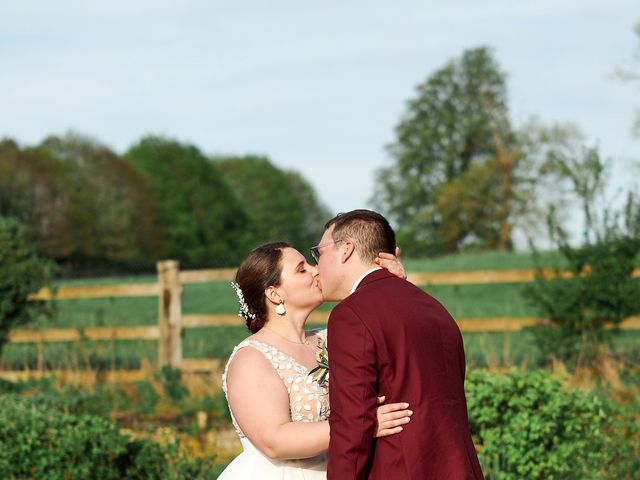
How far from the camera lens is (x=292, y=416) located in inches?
141

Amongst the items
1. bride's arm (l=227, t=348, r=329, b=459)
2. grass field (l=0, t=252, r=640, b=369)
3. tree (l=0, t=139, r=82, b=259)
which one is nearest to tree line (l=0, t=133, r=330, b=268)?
tree (l=0, t=139, r=82, b=259)

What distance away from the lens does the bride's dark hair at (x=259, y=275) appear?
152 inches

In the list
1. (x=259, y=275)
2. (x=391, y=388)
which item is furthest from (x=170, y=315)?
(x=391, y=388)

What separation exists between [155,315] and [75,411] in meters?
14.6

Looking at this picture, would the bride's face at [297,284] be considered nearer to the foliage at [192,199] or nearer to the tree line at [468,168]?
the tree line at [468,168]

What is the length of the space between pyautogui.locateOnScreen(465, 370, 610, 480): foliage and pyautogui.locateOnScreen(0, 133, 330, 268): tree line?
61.8 feet

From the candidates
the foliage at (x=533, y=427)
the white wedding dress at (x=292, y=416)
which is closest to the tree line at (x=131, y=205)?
the foliage at (x=533, y=427)

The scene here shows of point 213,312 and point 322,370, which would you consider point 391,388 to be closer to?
point 322,370

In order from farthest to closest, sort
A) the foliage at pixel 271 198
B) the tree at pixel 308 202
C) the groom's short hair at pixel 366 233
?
the tree at pixel 308 202, the foliage at pixel 271 198, the groom's short hair at pixel 366 233

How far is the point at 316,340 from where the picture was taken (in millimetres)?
4020

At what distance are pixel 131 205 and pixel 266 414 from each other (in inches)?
1718

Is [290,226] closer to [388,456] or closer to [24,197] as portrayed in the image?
[24,197]

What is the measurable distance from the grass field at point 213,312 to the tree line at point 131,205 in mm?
3271

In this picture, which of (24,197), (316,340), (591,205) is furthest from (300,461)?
(24,197)
